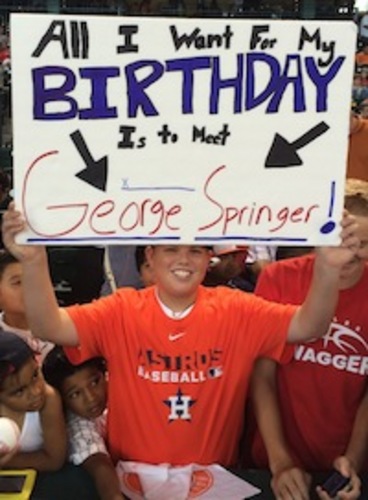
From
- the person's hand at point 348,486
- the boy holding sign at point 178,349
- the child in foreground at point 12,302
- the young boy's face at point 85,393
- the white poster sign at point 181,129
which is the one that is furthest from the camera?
the child in foreground at point 12,302

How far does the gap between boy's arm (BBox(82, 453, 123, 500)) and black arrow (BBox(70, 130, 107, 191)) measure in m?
0.65

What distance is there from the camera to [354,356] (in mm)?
1932

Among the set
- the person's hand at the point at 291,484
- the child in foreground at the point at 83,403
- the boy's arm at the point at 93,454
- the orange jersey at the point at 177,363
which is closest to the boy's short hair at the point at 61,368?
the child in foreground at the point at 83,403

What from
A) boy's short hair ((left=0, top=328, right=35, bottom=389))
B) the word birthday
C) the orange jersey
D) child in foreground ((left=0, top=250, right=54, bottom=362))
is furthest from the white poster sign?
child in foreground ((left=0, top=250, right=54, bottom=362))

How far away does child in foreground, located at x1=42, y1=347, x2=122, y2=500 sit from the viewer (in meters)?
1.89

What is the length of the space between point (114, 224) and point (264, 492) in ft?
2.26

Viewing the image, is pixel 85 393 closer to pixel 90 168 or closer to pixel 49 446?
pixel 49 446

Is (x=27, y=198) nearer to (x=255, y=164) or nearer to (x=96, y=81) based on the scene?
(x=96, y=81)

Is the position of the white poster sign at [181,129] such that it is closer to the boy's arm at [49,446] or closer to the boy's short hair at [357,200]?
the boy's short hair at [357,200]

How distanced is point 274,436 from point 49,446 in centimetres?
54

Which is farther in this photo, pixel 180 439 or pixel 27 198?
pixel 180 439

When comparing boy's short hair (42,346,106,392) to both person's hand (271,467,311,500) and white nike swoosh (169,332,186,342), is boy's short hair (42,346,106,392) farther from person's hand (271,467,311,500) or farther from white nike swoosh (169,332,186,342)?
person's hand (271,467,311,500)

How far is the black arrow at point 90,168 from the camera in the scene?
5.35 feet

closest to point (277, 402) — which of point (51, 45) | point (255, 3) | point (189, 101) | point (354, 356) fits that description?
point (354, 356)
